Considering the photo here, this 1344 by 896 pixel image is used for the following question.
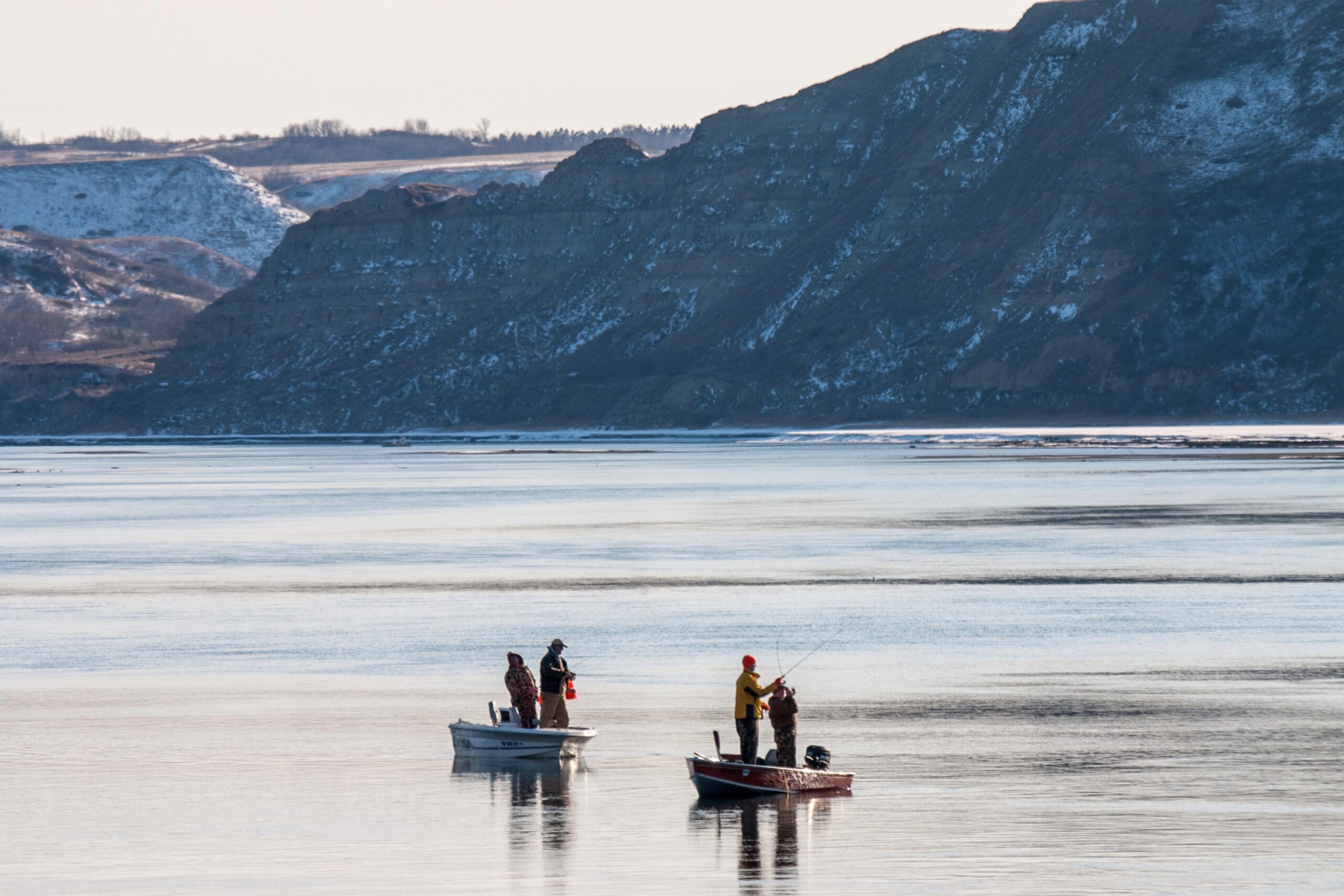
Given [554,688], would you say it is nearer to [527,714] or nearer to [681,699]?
[527,714]

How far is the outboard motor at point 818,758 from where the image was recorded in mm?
26734

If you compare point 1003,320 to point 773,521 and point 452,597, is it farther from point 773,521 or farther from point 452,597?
point 452,597

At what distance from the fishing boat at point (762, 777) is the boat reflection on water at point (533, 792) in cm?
174

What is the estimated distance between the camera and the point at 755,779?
26.8 m

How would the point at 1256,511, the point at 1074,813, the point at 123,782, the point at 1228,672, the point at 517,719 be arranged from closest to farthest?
the point at 1074,813 → the point at 123,782 → the point at 517,719 → the point at 1228,672 → the point at 1256,511

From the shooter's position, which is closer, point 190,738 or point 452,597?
point 190,738

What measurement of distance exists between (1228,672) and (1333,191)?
15797 cm

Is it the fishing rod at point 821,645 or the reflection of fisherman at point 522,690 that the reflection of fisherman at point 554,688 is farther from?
the fishing rod at point 821,645

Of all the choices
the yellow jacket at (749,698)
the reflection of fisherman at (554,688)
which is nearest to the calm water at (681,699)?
the reflection of fisherman at (554,688)

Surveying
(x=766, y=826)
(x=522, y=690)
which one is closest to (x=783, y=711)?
(x=766, y=826)

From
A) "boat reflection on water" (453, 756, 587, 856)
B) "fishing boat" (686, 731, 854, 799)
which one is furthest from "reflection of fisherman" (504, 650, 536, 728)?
"fishing boat" (686, 731, 854, 799)

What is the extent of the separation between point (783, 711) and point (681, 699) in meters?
8.39

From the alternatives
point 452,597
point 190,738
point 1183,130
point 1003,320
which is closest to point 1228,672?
point 190,738

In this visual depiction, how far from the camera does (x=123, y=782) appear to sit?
2780cm
